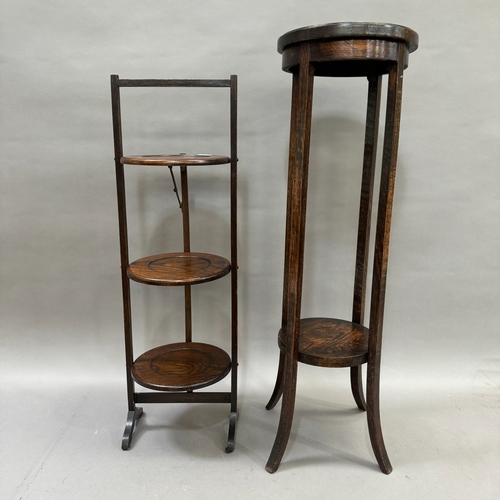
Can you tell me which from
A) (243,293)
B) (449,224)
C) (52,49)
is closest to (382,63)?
(449,224)

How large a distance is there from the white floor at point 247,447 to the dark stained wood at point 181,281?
131mm

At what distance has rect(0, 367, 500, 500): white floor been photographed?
5.90 feet

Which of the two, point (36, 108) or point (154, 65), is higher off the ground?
point (154, 65)

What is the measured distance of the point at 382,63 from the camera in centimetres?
170

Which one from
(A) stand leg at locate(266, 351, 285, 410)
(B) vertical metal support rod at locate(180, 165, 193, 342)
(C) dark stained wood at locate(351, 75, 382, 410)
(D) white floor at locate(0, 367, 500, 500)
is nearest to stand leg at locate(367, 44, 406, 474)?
(D) white floor at locate(0, 367, 500, 500)

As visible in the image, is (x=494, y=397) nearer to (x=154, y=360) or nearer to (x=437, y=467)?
(x=437, y=467)

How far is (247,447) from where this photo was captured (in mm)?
2047

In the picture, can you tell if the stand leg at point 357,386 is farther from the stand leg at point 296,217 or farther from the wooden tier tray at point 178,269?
the wooden tier tray at point 178,269

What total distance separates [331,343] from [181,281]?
69 cm

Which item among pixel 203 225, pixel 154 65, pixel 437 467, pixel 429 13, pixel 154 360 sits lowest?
pixel 437 467

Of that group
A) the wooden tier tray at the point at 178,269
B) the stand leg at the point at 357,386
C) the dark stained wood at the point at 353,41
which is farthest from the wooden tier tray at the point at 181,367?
the dark stained wood at the point at 353,41

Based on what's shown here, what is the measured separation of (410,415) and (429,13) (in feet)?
6.27

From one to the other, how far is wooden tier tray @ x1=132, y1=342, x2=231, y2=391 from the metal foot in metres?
0.22

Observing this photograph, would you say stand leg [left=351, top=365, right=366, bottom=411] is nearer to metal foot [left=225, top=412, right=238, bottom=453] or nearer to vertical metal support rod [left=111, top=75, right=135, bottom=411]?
metal foot [left=225, top=412, right=238, bottom=453]
